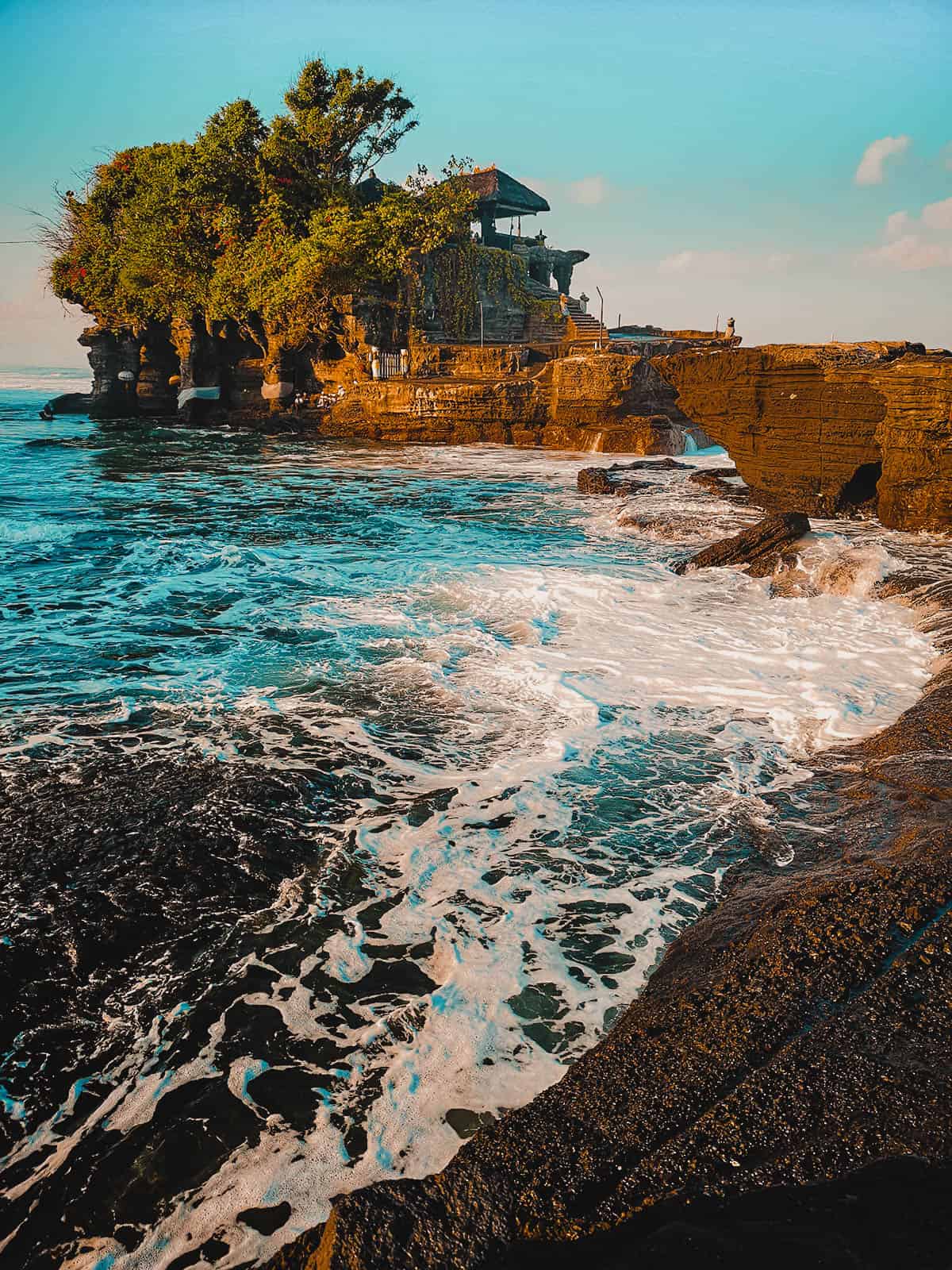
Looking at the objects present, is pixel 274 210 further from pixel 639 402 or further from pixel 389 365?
pixel 639 402

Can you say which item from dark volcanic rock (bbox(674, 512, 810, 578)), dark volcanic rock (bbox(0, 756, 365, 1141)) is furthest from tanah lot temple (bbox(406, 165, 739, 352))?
dark volcanic rock (bbox(0, 756, 365, 1141))

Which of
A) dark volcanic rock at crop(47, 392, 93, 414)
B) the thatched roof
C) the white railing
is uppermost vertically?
the thatched roof

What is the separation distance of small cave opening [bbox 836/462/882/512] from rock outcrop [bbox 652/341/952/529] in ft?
0.05

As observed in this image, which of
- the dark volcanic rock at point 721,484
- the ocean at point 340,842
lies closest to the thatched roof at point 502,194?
the dark volcanic rock at point 721,484

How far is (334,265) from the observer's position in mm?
25984

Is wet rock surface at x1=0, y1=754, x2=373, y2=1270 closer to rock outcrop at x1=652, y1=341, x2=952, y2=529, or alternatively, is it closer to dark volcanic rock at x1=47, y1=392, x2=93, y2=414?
rock outcrop at x1=652, y1=341, x2=952, y2=529

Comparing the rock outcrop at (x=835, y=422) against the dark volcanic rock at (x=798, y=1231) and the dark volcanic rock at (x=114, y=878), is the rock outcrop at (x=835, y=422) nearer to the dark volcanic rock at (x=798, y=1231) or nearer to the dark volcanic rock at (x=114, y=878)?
the dark volcanic rock at (x=114, y=878)

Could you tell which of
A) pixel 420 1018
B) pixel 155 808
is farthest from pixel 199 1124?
pixel 155 808

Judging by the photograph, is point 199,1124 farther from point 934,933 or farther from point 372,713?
point 372,713

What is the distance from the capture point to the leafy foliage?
27.1m

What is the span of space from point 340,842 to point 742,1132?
7.69 feet

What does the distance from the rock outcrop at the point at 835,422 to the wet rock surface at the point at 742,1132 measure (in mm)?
9272

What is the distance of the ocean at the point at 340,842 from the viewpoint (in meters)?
2.27

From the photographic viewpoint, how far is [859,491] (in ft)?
39.7
